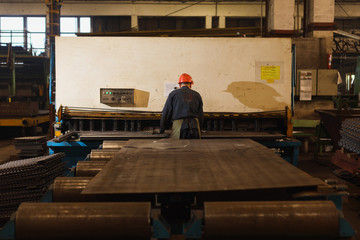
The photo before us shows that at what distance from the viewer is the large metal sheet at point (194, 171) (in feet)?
5.70

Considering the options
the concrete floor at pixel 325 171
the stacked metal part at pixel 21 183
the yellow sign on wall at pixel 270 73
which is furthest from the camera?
the yellow sign on wall at pixel 270 73

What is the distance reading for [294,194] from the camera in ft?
6.33

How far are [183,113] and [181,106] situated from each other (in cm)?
9

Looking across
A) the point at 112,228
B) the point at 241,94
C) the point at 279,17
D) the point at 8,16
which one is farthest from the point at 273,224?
the point at 8,16

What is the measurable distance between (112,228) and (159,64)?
11.0 ft

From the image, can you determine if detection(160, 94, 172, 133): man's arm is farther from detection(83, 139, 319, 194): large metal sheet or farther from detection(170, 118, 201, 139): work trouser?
detection(83, 139, 319, 194): large metal sheet

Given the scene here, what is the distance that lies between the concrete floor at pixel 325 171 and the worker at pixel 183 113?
1880 millimetres

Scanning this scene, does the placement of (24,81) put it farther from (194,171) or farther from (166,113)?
(194,171)

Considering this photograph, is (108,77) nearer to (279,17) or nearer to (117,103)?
(117,103)

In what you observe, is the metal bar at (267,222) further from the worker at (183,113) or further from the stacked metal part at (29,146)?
the stacked metal part at (29,146)

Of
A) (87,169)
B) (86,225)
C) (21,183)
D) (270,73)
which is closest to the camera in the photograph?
(86,225)

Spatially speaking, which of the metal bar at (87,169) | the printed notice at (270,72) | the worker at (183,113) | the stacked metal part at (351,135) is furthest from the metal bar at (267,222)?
the stacked metal part at (351,135)

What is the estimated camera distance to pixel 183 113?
4.06 meters

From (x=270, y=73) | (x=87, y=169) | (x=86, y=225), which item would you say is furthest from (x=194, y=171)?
(x=270, y=73)
